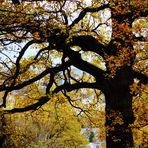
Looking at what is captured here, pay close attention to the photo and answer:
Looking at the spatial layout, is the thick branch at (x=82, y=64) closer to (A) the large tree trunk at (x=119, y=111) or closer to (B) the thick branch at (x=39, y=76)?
(B) the thick branch at (x=39, y=76)

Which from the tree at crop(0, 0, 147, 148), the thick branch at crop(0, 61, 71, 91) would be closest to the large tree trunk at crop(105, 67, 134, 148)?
the tree at crop(0, 0, 147, 148)

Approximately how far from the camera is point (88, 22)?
1830 centimetres

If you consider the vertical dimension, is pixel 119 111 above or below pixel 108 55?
below

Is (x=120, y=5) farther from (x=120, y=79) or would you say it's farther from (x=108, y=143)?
(x=108, y=143)

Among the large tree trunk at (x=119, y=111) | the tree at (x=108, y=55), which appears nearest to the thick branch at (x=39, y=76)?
the tree at (x=108, y=55)

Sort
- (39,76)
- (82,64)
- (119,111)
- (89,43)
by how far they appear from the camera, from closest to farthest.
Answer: (39,76) < (119,111) < (89,43) < (82,64)

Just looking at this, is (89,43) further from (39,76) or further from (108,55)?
(39,76)

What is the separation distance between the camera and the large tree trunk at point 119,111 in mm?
17969

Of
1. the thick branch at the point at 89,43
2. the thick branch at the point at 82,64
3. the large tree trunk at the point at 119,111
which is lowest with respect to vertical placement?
the large tree trunk at the point at 119,111

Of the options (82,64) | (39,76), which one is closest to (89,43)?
(82,64)

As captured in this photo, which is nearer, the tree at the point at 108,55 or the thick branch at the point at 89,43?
the tree at the point at 108,55

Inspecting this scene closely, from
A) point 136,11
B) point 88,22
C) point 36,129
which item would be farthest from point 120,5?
point 36,129

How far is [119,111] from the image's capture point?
727 inches

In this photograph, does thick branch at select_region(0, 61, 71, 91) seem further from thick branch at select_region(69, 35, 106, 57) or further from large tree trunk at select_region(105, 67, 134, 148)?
large tree trunk at select_region(105, 67, 134, 148)
